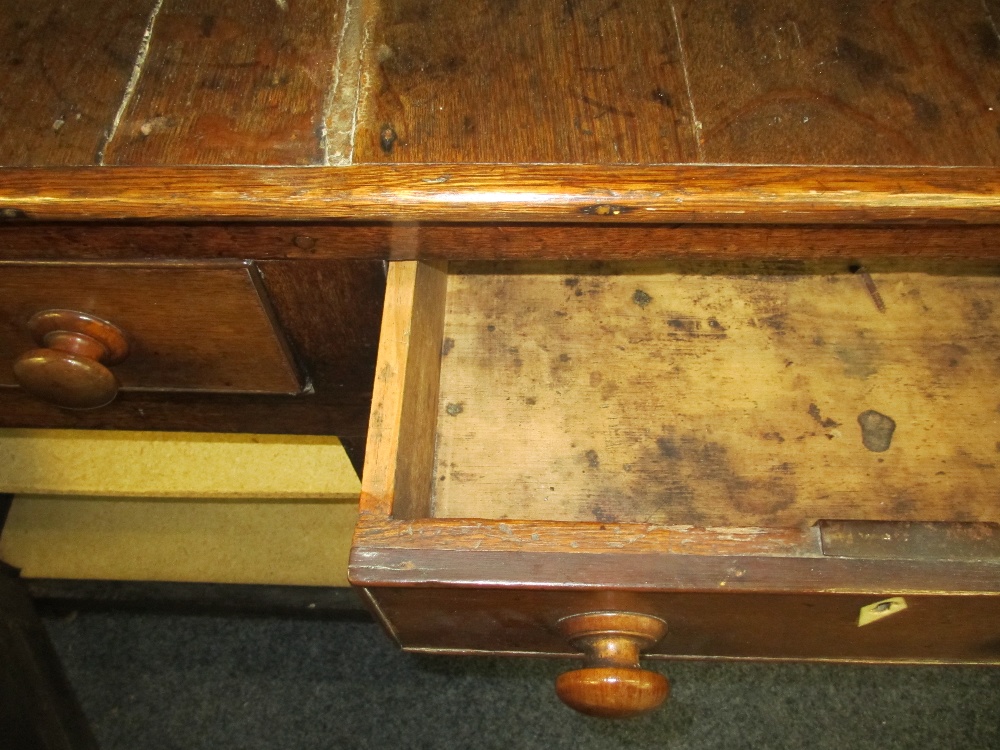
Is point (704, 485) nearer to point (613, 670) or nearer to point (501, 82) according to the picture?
Answer: point (613, 670)

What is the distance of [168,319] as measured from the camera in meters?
0.78

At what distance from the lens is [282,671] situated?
4.72 ft

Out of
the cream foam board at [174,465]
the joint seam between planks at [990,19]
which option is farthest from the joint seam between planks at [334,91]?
the cream foam board at [174,465]

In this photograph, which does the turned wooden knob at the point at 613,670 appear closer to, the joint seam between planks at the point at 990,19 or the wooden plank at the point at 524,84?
the wooden plank at the point at 524,84

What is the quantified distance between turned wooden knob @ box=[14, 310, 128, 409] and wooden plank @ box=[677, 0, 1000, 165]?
0.61 m

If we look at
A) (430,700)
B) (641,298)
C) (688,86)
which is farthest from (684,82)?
(430,700)

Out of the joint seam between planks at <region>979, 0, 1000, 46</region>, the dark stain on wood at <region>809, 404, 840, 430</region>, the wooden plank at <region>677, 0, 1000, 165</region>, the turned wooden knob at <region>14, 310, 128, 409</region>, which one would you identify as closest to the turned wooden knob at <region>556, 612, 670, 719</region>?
the dark stain on wood at <region>809, 404, 840, 430</region>

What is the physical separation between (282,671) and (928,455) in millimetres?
1147

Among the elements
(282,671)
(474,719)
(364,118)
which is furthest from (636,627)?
(282,671)

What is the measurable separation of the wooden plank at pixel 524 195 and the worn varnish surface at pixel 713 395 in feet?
0.77

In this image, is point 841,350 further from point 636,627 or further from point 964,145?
point 636,627

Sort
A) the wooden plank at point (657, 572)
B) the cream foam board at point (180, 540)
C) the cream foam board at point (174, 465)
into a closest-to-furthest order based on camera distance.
→ the wooden plank at point (657, 572), the cream foam board at point (174, 465), the cream foam board at point (180, 540)

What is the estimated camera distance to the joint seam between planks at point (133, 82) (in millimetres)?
673

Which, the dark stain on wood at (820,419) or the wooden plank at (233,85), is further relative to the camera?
the dark stain on wood at (820,419)
